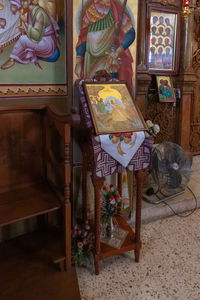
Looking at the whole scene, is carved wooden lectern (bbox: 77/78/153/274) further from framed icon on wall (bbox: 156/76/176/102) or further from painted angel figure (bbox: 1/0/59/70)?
framed icon on wall (bbox: 156/76/176/102)

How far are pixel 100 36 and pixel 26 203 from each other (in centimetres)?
137

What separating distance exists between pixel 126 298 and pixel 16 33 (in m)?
1.98

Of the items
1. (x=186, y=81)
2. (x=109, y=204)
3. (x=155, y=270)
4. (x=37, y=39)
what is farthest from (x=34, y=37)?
(x=186, y=81)

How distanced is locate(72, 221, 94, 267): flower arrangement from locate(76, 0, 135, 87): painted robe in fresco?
120cm

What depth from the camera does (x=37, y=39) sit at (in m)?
2.00

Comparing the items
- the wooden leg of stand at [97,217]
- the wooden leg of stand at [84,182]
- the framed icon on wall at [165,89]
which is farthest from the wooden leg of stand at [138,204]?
the framed icon on wall at [165,89]

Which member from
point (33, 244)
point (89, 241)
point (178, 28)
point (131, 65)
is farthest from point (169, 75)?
point (33, 244)

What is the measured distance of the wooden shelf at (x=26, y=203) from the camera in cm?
165

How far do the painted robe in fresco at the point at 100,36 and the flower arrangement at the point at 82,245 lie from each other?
1199 millimetres

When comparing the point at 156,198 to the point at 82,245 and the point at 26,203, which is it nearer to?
the point at 82,245

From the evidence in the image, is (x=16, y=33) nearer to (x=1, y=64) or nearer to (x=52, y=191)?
(x=1, y=64)

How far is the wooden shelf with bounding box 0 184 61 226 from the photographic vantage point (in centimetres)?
165

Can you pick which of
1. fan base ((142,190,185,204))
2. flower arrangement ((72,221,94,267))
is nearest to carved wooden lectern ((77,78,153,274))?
flower arrangement ((72,221,94,267))

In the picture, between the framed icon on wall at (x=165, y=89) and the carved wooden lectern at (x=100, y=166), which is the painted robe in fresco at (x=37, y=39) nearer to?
the carved wooden lectern at (x=100, y=166)
